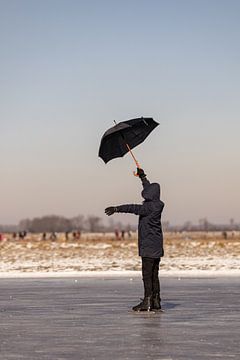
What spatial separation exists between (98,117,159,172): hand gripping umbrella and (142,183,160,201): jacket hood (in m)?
0.95

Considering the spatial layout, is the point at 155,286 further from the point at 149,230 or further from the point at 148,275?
the point at 149,230

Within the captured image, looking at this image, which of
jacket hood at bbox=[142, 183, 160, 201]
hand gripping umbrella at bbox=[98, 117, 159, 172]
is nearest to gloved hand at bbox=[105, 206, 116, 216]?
jacket hood at bbox=[142, 183, 160, 201]

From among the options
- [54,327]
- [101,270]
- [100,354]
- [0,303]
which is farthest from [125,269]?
[100,354]

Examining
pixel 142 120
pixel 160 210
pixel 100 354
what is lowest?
pixel 100 354

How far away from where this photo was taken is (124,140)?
1634 centimetres

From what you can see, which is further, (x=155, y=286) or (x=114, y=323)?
(x=155, y=286)

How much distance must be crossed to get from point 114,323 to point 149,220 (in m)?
2.40

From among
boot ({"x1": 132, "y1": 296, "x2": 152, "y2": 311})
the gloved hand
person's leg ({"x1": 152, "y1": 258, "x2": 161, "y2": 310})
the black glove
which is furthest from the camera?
person's leg ({"x1": 152, "y1": 258, "x2": 161, "y2": 310})

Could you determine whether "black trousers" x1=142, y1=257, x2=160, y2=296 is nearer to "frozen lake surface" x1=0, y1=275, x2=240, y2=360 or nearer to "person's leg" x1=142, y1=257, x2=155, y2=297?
"person's leg" x1=142, y1=257, x2=155, y2=297

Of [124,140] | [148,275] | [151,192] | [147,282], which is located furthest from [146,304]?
[124,140]

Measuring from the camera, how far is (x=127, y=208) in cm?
1530

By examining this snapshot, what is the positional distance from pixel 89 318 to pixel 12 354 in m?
4.29

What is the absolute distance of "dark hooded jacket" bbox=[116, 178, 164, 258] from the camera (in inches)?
608

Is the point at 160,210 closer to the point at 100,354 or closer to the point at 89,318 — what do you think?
the point at 89,318
